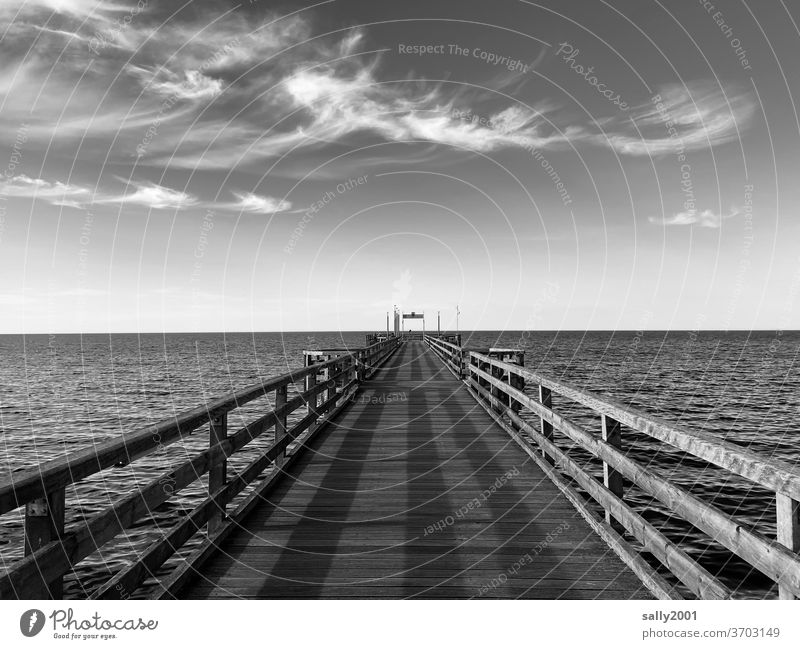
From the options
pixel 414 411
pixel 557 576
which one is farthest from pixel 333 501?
pixel 414 411

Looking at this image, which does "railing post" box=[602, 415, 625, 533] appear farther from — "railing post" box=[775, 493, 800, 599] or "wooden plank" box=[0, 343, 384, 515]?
"wooden plank" box=[0, 343, 384, 515]

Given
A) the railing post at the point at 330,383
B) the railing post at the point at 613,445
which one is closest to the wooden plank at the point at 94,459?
the railing post at the point at 613,445

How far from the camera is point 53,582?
235cm

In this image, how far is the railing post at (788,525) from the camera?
216 centimetres

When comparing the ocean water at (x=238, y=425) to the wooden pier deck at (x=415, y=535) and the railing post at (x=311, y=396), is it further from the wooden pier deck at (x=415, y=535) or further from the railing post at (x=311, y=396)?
the railing post at (x=311, y=396)

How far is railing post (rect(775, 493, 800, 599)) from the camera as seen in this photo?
84.9 inches

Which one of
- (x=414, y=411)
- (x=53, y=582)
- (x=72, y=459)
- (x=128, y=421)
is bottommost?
(x=128, y=421)

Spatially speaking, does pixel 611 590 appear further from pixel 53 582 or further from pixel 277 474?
pixel 277 474

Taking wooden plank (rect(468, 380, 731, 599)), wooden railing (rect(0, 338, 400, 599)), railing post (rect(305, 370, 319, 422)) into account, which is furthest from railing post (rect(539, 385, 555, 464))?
railing post (rect(305, 370, 319, 422))

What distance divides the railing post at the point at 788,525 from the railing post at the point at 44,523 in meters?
3.28
